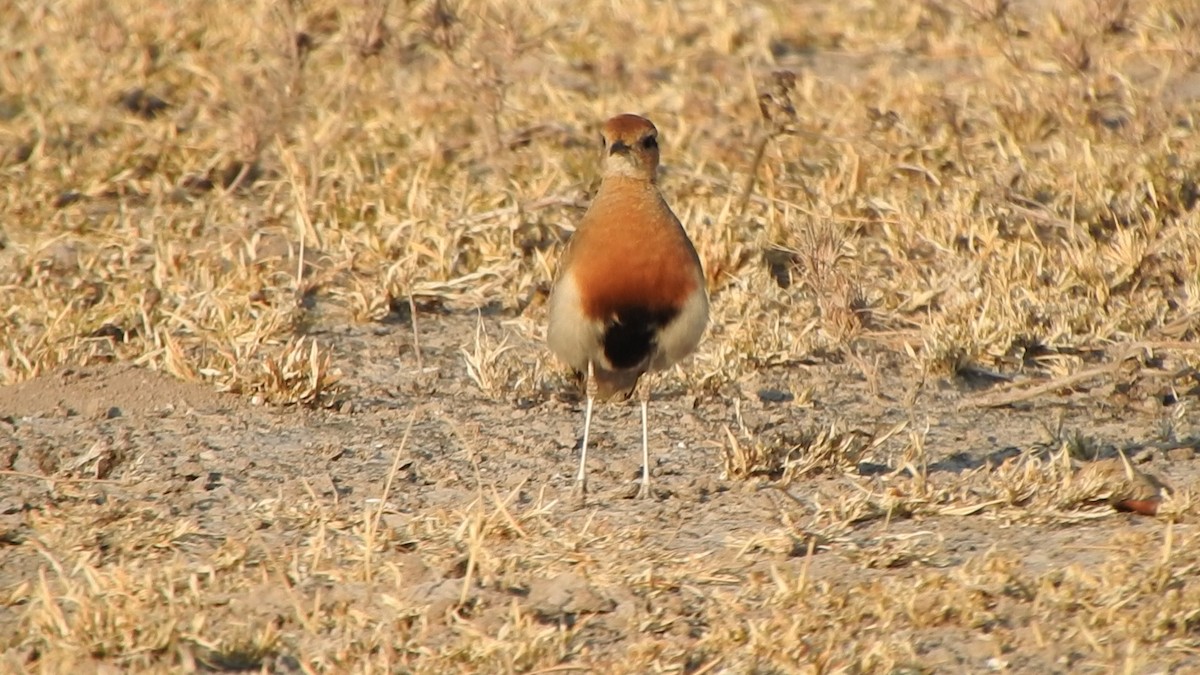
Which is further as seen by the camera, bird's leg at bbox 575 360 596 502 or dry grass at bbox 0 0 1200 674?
bird's leg at bbox 575 360 596 502

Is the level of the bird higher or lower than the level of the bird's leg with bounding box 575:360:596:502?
higher

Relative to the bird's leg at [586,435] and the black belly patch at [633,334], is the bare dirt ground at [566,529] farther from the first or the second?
the black belly patch at [633,334]

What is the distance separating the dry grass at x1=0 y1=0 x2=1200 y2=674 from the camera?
4078 millimetres

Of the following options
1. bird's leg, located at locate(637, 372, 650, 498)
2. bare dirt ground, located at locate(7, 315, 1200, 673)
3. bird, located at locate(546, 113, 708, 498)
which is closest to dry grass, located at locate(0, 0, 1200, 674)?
bare dirt ground, located at locate(7, 315, 1200, 673)

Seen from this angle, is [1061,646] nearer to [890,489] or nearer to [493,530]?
[890,489]

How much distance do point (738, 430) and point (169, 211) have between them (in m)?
2.93

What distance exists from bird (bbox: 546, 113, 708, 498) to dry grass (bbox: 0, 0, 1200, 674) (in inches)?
14.8

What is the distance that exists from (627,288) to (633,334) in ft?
0.46

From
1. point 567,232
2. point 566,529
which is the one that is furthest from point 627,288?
point 567,232

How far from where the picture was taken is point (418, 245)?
6.68 meters

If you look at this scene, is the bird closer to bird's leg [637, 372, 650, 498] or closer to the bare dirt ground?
bird's leg [637, 372, 650, 498]

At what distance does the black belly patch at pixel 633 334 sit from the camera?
4.93m

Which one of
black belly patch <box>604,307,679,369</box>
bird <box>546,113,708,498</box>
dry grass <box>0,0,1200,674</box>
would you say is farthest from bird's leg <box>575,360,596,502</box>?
dry grass <box>0,0,1200,674</box>

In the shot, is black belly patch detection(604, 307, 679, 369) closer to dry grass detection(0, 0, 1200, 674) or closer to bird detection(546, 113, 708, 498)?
bird detection(546, 113, 708, 498)
